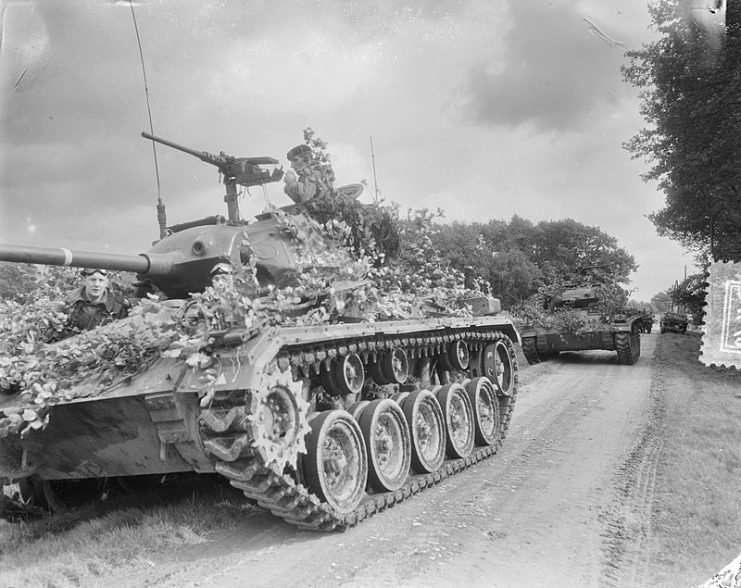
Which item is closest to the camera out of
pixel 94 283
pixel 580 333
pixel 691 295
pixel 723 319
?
pixel 723 319

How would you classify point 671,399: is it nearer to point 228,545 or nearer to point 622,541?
point 622,541

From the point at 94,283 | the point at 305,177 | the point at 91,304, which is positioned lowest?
the point at 91,304

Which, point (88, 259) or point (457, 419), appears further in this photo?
point (457, 419)

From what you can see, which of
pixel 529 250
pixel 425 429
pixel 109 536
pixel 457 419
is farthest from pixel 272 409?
pixel 529 250

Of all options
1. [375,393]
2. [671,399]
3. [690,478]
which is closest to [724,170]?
[671,399]

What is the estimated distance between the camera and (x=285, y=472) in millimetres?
5445

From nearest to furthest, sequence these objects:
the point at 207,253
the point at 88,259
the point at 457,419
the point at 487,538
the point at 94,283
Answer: the point at 487,538
the point at 88,259
the point at 94,283
the point at 207,253
the point at 457,419

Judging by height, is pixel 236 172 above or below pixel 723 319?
above

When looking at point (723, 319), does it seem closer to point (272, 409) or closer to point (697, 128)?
point (272, 409)

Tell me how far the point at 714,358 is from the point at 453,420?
4.60m

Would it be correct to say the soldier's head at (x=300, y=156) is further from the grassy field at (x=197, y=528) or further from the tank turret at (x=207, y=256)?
the grassy field at (x=197, y=528)

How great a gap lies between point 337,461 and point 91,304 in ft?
9.75

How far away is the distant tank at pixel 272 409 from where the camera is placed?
15.3 feet

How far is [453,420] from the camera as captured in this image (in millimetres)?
8414
